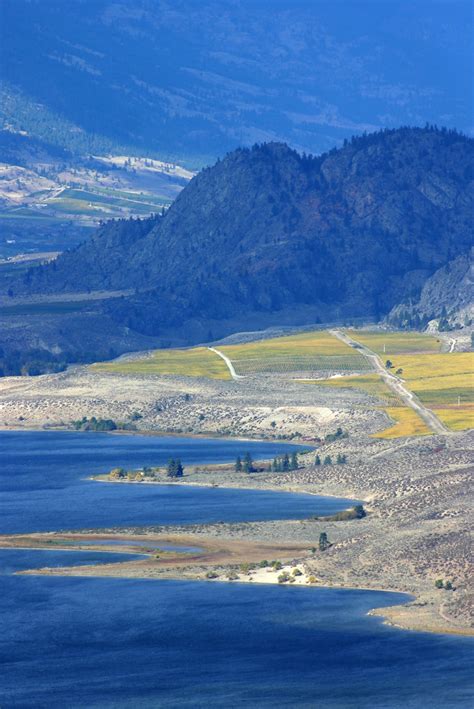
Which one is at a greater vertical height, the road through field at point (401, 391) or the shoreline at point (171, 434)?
the road through field at point (401, 391)

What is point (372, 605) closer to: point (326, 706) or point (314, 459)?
point (326, 706)

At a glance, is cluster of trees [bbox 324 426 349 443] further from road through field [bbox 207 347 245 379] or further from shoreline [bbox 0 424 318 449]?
road through field [bbox 207 347 245 379]

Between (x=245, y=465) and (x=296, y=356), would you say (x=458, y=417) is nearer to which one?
(x=245, y=465)

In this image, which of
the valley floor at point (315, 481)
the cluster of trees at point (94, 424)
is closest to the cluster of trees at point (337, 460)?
the valley floor at point (315, 481)

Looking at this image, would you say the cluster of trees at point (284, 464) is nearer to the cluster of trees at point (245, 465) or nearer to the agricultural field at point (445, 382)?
the cluster of trees at point (245, 465)

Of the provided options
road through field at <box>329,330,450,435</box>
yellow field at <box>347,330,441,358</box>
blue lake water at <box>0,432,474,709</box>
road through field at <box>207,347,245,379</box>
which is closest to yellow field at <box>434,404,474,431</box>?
road through field at <box>329,330,450,435</box>

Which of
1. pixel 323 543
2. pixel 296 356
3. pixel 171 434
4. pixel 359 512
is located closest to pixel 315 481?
pixel 359 512

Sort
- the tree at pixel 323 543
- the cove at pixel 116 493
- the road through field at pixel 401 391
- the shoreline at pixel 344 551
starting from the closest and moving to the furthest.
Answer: the shoreline at pixel 344 551, the tree at pixel 323 543, the cove at pixel 116 493, the road through field at pixel 401 391
